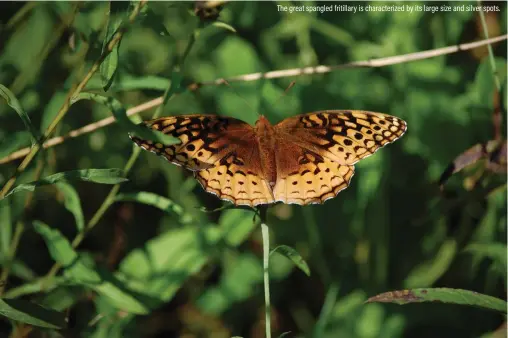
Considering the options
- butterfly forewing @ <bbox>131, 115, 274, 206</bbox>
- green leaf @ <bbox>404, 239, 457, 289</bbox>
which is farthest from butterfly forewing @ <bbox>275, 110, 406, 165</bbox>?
green leaf @ <bbox>404, 239, 457, 289</bbox>

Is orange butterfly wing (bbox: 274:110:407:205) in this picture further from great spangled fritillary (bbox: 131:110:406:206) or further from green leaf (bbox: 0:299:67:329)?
green leaf (bbox: 0:299:67:329)

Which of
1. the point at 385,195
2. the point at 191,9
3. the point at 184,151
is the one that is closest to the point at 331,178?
the point at 184,151

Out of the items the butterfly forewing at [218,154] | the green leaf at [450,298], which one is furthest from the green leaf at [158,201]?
the green leaf at [450,298]

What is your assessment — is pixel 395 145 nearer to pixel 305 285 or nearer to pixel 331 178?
pixel 305 285

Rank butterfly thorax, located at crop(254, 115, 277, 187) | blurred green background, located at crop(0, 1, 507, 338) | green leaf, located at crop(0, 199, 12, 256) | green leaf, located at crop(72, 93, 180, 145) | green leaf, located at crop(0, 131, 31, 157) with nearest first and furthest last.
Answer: green leaf, located at crop(72, 93, 180, 145) → green leaf, located at crop(0, 131, 31, 157) → butterfly thorax, located at crop(254, 115, 277, 187) → green leaf, located at crop(0, 199, 12, 256) → blurred green background, located at crop(0, 1, 507, 338)

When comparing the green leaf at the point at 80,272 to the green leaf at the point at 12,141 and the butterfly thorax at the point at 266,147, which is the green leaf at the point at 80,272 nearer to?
the green leaf at the point at 12,141

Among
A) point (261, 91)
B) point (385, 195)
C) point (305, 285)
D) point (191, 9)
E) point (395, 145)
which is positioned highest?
point (191, 9)

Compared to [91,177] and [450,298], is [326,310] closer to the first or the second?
[450,298]
